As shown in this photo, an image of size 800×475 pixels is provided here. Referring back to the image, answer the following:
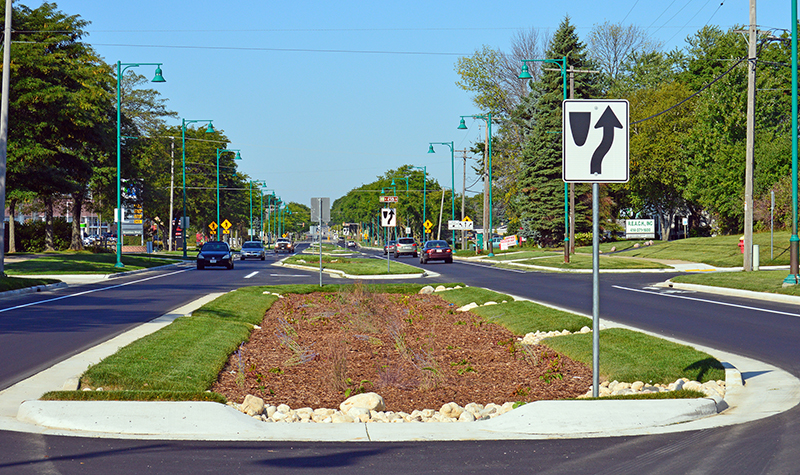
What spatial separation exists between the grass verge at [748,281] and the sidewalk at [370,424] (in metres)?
15.2

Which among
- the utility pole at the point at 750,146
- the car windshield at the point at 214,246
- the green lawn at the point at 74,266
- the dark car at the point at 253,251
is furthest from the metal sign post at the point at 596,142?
the dark car at the point at 253,251

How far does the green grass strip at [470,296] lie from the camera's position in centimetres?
2009

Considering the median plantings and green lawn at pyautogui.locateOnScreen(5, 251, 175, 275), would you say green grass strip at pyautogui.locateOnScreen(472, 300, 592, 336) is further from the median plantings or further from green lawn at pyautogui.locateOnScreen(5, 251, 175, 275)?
green lawn at pyautogui.locateOnScreen(5, 251, 175, 275)

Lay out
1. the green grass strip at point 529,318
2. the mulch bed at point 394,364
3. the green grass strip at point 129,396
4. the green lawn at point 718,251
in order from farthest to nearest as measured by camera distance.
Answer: the green lawn at point 718,251
the green grass strip at point 529,318
the mulch bed at point 394,364
the green grass strip at point 129,396

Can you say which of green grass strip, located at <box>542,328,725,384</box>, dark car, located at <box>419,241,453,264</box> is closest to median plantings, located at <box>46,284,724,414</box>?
green grass strip, located at <box>542,328,725,384</box>

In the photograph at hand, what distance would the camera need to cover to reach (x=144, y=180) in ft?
232

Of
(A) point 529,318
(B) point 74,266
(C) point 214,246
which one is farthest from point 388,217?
(C) point 214,246

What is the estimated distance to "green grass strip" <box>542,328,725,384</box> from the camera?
32.1ft

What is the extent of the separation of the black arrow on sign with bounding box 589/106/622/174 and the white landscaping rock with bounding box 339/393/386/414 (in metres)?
3.25

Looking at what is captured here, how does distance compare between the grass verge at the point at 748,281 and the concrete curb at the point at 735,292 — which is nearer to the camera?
the concrete curb at the point at 735,292

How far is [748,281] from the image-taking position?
24.8 m

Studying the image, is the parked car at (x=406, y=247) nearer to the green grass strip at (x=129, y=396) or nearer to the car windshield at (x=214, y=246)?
the car windshield at (x=214, y=246)

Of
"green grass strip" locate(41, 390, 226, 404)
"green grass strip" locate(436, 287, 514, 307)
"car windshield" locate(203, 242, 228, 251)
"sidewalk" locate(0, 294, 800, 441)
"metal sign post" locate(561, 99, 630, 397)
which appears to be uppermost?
"metal sign post" locate(561, 99, 630, 397)

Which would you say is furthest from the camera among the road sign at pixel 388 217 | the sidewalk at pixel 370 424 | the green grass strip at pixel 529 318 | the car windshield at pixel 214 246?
the car windshield at pixel 214 246
